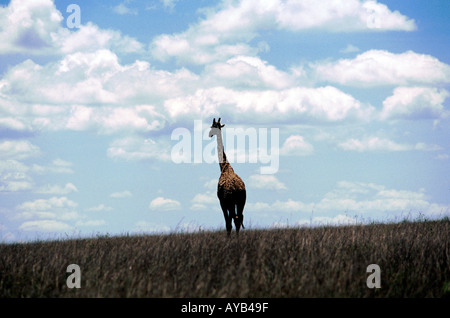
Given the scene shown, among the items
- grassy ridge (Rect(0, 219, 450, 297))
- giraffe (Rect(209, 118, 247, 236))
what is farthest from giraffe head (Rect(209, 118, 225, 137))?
grassy ridge (Rect(0, 219, 450, 297))

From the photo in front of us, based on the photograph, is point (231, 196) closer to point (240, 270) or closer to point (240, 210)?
point (240, 210)

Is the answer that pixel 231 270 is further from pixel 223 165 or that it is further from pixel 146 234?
pixel 146 234

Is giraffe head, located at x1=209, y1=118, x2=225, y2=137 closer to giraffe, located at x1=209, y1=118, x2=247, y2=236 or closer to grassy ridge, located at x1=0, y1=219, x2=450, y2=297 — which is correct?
giraffe, located at x1=209, y1=118, x2=247, y2=236

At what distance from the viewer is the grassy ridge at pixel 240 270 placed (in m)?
7.48

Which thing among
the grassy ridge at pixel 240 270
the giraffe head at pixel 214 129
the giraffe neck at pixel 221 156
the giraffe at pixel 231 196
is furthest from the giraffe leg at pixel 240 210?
the grassy ridge at pixel 240 270

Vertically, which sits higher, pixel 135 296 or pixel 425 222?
pixel 425 222

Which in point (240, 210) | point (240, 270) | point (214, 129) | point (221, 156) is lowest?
point (240, 270)

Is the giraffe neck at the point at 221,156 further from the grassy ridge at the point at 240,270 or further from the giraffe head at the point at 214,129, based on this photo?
the grassy ridge at the point at 240,270

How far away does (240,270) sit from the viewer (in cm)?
799

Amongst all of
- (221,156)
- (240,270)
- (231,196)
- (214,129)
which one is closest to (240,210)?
(231,196)

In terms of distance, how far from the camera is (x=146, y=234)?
1555 centimetres

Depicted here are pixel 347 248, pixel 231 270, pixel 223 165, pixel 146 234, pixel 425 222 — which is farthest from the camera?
pixel 425 222
